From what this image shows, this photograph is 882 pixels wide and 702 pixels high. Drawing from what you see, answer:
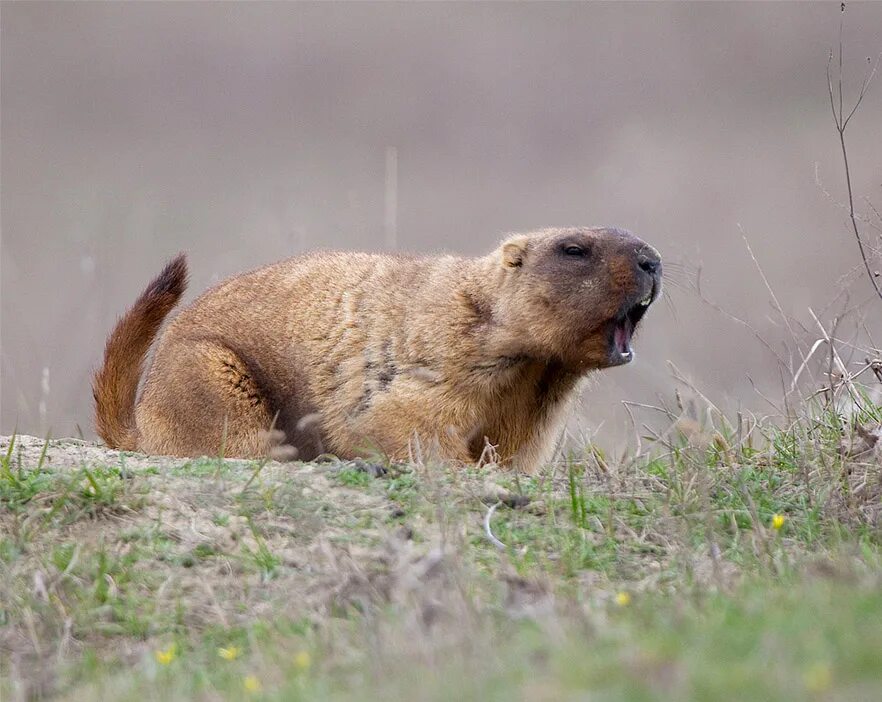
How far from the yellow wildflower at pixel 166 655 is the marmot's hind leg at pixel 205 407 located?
2.70m

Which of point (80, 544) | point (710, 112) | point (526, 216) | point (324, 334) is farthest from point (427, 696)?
point (710, 112)

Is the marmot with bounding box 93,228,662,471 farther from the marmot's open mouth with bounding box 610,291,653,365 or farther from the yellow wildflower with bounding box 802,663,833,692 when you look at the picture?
the yellow wildflower with bounding box 802,663,833,692

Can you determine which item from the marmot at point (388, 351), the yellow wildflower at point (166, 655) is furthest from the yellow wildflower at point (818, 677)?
the marmot at point (388, 351)

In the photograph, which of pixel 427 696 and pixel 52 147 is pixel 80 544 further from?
pixel 52 147

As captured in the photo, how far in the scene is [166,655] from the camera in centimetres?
444

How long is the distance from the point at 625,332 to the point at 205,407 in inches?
84.5

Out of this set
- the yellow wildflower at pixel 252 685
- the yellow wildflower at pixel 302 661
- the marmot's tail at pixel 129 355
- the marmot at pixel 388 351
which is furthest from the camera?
the marmot's tail at pixel 129 355

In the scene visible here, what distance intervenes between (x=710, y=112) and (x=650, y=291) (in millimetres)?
12181

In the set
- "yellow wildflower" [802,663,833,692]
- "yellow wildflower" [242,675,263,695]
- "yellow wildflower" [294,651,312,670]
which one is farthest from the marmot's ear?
"yellow wildflower" [802,663,833,692]

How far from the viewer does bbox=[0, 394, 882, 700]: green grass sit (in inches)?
133

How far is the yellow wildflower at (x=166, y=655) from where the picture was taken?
4.42 metres

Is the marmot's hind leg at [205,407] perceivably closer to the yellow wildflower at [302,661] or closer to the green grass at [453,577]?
the green grass at [453,577]

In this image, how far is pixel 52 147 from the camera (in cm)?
1927

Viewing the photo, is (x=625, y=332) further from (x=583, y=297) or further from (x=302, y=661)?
(x=302, y=661)
